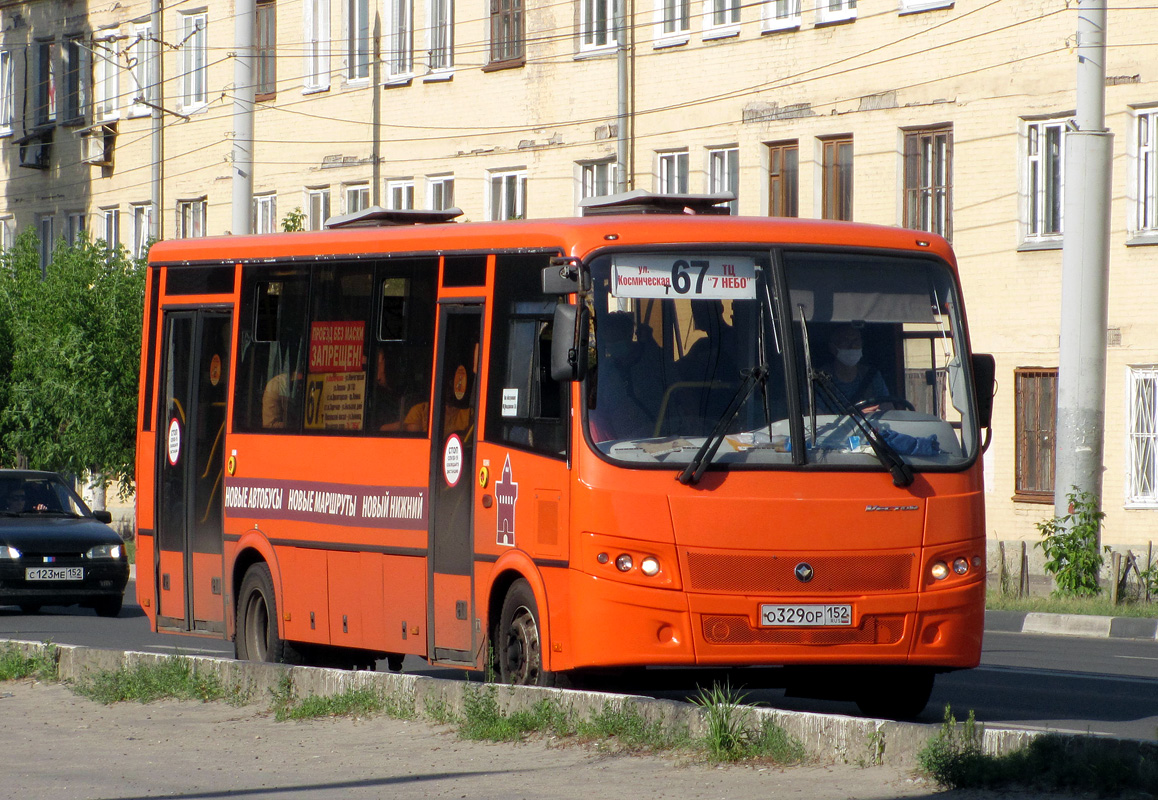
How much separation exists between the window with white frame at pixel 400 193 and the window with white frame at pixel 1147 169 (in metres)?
14.9

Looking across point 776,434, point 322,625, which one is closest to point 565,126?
point 322,625

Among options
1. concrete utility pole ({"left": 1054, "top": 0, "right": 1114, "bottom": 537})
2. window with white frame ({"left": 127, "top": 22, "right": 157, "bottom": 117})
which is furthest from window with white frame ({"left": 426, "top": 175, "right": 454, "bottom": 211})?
concrete utility pole ({"left": 1054, "top": 0, "right": 1114, "bottom": 537})

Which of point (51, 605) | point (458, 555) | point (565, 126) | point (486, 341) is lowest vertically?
point (51, 605)

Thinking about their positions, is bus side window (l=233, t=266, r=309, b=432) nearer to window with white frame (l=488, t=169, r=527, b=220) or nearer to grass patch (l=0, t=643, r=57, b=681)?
grass patch (l=0, t=643, r=57, b=681)

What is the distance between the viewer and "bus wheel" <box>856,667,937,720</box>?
1207cm

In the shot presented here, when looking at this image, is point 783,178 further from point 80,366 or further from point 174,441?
point 174,441

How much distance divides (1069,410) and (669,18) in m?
13.3

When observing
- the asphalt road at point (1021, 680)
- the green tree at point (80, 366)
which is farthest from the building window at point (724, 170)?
the asphalt road at point (1021, 680)

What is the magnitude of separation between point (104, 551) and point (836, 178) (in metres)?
13.2

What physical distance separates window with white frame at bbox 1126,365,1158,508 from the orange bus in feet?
53.7

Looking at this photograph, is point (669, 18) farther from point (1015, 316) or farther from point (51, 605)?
point (51, 605)

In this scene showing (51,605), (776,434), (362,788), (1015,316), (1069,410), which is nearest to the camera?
(362,788)

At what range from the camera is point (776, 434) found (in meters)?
11.2

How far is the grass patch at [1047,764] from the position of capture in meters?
8.10
